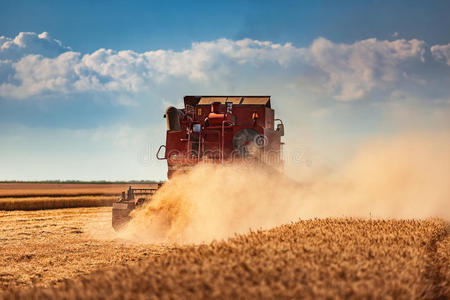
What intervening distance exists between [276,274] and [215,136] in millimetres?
8964

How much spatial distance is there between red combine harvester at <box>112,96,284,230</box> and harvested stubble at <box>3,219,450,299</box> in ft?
22.4

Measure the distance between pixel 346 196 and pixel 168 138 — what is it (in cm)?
650

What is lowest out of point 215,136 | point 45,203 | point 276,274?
point 45,203

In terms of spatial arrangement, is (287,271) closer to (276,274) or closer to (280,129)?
(276,274)

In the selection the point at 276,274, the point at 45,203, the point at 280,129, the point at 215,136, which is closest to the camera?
the point at 276,274

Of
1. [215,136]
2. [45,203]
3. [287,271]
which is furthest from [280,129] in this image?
[45,203]

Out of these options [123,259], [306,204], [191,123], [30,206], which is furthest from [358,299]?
[30,206]

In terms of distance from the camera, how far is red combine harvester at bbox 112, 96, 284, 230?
39.8 feet

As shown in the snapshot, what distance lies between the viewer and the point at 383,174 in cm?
1541

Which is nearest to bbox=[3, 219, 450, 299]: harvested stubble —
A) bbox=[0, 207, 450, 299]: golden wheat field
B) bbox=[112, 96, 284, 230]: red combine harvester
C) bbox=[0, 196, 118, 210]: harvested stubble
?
bbox=[0, 207, 450, 299]: golden wheat field

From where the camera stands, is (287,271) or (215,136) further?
(215,136)

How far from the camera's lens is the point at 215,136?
40.7ft

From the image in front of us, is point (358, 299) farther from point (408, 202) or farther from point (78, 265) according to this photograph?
point (408, 202)

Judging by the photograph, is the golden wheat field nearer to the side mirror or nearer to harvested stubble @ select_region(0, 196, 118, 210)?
the side mirror
